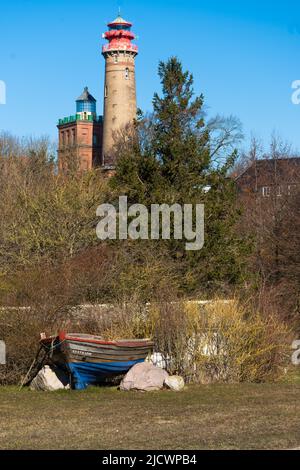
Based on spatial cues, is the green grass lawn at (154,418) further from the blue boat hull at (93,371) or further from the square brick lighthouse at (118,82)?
the square brick lighthouse at (118,82)

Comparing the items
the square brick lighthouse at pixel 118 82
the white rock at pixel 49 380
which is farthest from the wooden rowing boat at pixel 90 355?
the square brick lighthouse at pixel 118 82

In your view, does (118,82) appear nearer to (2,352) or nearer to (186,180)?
(186,180)

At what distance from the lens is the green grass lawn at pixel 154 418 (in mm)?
12188

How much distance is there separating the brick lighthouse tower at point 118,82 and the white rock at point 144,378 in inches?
2794

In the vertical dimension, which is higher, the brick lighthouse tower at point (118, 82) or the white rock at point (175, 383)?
the brick lighthouse tower at point (118, 82)

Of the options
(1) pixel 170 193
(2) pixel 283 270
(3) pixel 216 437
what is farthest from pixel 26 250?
(3) pixel 216 437

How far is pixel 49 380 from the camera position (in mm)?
19672

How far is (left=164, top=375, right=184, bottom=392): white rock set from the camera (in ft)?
62.8

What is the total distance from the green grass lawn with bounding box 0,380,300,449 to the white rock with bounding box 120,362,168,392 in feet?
1.11

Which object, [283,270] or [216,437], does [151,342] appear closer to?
[216,437]

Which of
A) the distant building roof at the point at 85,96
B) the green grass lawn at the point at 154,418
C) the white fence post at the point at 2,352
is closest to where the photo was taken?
the green grass lawn at the point at 154,418

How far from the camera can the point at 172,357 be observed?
21.0 metres

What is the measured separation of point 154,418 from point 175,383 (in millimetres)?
4615

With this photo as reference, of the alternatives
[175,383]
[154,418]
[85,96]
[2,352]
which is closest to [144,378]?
[175,383]
